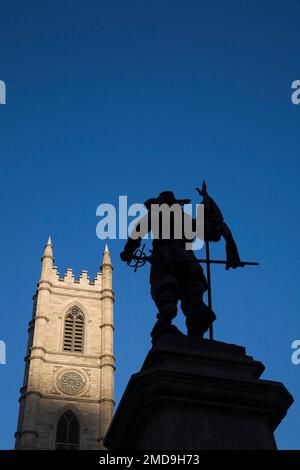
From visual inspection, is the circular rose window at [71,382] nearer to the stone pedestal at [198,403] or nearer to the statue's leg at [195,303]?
the statue's leg at [195,303]

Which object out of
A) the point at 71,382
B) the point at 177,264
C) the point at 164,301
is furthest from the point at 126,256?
the point at 71,382

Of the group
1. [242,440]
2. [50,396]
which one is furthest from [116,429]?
[50,396]

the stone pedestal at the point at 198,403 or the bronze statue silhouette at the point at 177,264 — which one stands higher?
the bronze statue silhouette at the point at 177,264

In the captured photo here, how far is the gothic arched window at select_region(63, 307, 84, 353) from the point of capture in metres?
54.8

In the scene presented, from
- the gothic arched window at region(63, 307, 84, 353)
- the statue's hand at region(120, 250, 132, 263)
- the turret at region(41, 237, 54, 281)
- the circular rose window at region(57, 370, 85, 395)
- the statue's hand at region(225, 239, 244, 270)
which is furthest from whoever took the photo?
the turret at region(41, 237, 54, 281)

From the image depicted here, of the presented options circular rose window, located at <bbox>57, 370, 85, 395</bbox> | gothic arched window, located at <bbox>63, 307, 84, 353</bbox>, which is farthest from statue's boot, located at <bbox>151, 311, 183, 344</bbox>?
gothic arched window, located at <bbox>63, 307, 84, 353</bbox>

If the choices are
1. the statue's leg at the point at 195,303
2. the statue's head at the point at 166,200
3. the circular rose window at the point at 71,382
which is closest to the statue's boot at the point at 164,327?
the statue's leg at the point at 195,303

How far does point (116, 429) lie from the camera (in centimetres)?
489

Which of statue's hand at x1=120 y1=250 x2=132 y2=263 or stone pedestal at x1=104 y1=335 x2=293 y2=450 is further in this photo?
statue's hand at x1=120 y1=250 x2=132 y2=263

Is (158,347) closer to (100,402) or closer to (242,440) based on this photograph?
(242,440)

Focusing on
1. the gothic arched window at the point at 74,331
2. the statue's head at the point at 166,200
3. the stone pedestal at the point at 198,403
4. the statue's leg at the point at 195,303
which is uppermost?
the gothic arched window at the point at 74,331

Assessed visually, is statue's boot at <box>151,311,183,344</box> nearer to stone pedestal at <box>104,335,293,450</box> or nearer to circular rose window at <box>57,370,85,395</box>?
stone pedestal at <box>104,335,293,450</box>

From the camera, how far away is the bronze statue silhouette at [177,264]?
516 cm
